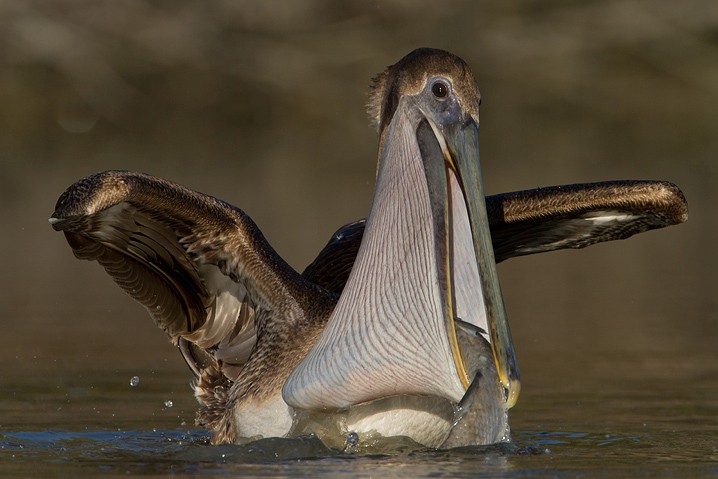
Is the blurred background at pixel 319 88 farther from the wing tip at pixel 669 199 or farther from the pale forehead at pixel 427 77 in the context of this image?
the pale forehead at pixel 427 77

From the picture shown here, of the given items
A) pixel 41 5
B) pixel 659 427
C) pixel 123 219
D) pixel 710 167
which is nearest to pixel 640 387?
pixel 659 427

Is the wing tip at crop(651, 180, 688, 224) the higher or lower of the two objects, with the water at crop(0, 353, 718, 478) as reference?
higher

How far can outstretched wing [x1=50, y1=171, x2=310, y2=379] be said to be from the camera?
7.02 metres

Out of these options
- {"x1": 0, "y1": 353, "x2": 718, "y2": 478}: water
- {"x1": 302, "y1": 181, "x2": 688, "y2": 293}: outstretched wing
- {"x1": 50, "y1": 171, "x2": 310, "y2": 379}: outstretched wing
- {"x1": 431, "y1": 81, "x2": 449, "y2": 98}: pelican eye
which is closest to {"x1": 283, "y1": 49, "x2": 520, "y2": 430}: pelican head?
{"x1": 431, "y1": 81, "x2": 449, "y2": 98}: pelican eye

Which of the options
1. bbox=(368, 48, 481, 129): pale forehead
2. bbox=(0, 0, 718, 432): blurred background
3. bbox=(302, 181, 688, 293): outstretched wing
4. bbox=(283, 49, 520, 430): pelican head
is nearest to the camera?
bbox=(283, 49, 520, 430): pelican head

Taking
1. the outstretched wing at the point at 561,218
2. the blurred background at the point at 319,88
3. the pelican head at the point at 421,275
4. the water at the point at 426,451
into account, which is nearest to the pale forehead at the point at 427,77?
the pelican head at the point at 421,275

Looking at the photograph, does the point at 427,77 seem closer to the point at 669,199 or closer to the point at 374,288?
the point at 374,288

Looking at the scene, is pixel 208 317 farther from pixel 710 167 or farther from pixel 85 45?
pixel 85 45

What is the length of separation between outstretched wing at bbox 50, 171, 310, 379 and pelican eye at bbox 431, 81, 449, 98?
1173 millimetres

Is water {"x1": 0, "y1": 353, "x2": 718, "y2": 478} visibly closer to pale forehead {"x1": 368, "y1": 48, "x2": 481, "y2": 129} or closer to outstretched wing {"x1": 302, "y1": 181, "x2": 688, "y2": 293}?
outstretched wing {"x1": 302, "y1": 181, "x2": 688, "y2": 293}

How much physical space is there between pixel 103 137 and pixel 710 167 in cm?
1010

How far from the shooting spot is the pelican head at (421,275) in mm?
6590

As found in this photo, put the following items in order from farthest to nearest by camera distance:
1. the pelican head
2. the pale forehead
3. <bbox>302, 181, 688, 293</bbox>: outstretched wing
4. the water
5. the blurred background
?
1. the blurred background
2. <bbox>302, 181, 688, 293</bbox>: outstretched wing
3. the pale forehead
4. the pelican head
5. the water

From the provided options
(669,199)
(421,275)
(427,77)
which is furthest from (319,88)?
(421,275)
